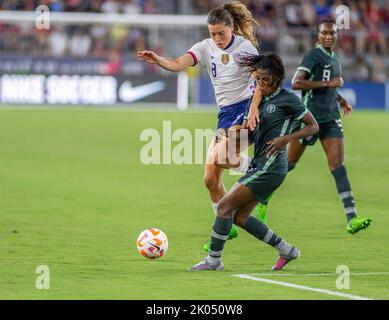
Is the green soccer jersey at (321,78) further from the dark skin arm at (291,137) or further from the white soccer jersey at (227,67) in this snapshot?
the dark skin arm at (291,137)

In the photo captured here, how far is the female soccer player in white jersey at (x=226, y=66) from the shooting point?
10.8m

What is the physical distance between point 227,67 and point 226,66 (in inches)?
0.7

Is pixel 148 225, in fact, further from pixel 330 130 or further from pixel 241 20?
pixel 241 20

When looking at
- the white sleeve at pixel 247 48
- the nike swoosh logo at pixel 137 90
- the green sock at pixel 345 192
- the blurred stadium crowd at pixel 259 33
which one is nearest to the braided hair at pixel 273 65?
the white sleeve at pixel 247 48

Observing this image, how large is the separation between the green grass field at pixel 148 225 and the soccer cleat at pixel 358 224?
0.16 meters

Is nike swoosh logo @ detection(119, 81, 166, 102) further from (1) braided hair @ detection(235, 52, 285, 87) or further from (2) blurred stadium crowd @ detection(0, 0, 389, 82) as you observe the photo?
(1) braided hair @ detection(235, 52, 285, 87)

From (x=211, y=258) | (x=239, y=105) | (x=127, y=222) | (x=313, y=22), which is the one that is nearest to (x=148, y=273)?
(x=211, y=258)

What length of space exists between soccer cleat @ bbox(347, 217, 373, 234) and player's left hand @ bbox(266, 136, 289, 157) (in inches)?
102

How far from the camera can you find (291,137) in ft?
30.9

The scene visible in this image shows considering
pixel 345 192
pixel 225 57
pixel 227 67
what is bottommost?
pixel 345 192

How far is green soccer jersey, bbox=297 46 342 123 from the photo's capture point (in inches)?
498

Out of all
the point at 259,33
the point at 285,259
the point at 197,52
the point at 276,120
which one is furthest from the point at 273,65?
the point at 259,33

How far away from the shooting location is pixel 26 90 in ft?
118

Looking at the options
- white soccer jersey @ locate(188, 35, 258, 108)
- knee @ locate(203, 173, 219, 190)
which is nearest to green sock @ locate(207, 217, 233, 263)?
knee @ locate(203, 173, 219, 190)
